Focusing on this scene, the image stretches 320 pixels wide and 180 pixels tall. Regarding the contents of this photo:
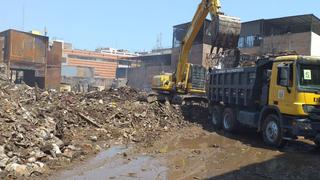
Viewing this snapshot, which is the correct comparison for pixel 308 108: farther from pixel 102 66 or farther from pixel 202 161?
pixel 102 66

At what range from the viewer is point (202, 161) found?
11.9 meters

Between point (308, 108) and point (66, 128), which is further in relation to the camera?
point (66, 128)

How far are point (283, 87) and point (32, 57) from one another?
34596 mm

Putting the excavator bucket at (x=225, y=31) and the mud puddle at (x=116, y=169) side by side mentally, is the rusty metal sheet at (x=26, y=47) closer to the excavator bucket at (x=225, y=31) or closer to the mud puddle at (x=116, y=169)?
the excavator bucket at (x=225, y=31)

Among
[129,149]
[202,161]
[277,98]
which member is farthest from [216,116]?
[202,161]

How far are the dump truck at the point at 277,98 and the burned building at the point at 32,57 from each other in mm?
29848

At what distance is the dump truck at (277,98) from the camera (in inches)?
512

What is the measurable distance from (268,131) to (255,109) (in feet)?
5.38

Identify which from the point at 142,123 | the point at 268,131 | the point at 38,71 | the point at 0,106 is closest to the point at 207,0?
the point at 142,123

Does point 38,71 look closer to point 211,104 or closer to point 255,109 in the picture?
point 211,104

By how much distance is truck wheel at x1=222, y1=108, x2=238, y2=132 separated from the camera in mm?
17641

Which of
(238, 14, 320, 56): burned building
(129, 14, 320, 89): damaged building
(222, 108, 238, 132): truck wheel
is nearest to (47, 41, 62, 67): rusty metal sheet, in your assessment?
(129, 14, 320, 89): damaged building

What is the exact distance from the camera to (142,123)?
18.6 m

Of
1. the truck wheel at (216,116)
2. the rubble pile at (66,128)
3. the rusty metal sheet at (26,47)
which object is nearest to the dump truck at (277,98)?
the truck wheel at (216,116)
